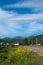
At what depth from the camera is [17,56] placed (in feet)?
72.5

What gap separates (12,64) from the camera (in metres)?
18.5


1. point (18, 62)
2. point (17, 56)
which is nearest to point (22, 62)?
point (18, 62)

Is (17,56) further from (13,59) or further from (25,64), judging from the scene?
(25,64)

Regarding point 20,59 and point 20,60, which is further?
point 20,59

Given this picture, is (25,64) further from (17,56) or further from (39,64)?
(17,56)

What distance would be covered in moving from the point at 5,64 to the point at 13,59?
187 centimetres

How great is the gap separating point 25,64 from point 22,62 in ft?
3.59

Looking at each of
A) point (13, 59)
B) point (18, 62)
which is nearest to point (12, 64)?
point (18, 62)

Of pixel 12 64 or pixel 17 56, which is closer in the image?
pixel 12 64

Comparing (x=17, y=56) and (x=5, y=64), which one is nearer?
(x=5, y=64)

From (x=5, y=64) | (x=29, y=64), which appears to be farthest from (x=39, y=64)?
(x=5, y=64)

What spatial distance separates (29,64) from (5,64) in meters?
1.68

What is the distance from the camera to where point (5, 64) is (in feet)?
63.1

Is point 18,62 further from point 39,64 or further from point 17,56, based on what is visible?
point 17,56
